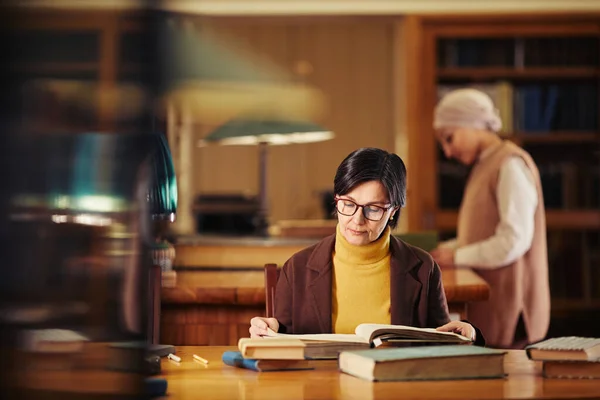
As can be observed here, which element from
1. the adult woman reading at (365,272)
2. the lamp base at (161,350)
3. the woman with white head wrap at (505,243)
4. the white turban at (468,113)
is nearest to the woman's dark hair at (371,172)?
the adult woman reading at (365,272)

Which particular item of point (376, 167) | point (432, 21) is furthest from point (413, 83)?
point (376, 167)

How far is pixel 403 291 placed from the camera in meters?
1.93

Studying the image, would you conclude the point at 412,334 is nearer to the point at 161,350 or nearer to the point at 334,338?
the point at 334,338

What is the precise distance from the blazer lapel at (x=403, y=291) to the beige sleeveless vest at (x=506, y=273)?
135 cm

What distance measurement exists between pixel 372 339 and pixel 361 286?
255 mm

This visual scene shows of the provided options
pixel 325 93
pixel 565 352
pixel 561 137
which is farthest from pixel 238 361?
pixel 325 93

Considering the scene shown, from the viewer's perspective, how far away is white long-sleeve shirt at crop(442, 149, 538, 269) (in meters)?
3.20

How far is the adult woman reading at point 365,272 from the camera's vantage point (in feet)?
6.28

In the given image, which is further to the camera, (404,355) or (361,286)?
(361,286)

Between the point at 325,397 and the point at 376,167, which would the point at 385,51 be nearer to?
the point at 376,167

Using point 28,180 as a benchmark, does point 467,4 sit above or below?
above

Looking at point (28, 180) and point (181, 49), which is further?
point (181, 49)

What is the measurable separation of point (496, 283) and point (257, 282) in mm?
905

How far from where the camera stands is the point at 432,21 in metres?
5.79
